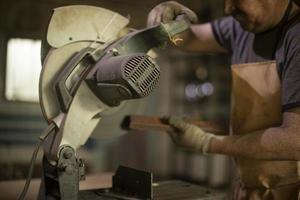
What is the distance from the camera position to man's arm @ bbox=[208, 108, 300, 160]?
1085 mm

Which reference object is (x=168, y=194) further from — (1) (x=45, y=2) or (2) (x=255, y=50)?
(1) (x=45, y=2)

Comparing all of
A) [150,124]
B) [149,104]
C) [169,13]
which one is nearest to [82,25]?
[169,13]

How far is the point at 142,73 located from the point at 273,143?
0.47 metres

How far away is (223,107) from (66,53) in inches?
103

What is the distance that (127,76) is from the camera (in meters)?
0.85

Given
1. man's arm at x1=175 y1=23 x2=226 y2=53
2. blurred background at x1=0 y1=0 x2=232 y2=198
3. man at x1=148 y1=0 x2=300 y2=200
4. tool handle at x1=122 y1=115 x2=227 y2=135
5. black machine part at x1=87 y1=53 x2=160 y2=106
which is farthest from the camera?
blurred background at x1=0 y1=0 x2=232 y2=198

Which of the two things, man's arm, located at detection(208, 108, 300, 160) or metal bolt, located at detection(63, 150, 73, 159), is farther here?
man's arm, located at detection(208, 108, 300, 160)

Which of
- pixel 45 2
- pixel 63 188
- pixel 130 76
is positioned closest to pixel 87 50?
pixel 130 76

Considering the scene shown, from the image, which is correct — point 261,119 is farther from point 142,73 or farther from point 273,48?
point 142,73

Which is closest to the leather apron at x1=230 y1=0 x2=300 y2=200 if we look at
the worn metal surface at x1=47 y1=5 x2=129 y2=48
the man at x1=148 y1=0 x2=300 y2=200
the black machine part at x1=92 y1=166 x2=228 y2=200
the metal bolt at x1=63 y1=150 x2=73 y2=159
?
the man at x1=148 y1=0 x2=300 y2=200

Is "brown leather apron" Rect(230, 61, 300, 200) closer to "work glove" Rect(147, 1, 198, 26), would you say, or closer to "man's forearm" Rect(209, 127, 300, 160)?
"man's forearm" Rect(209, 127, 300, 160)

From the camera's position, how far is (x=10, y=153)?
1.99 m

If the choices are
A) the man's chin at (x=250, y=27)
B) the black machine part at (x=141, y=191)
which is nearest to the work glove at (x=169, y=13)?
the man's chin at (x=250, y=27)

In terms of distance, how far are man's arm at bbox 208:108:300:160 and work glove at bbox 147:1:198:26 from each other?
0.38 m
